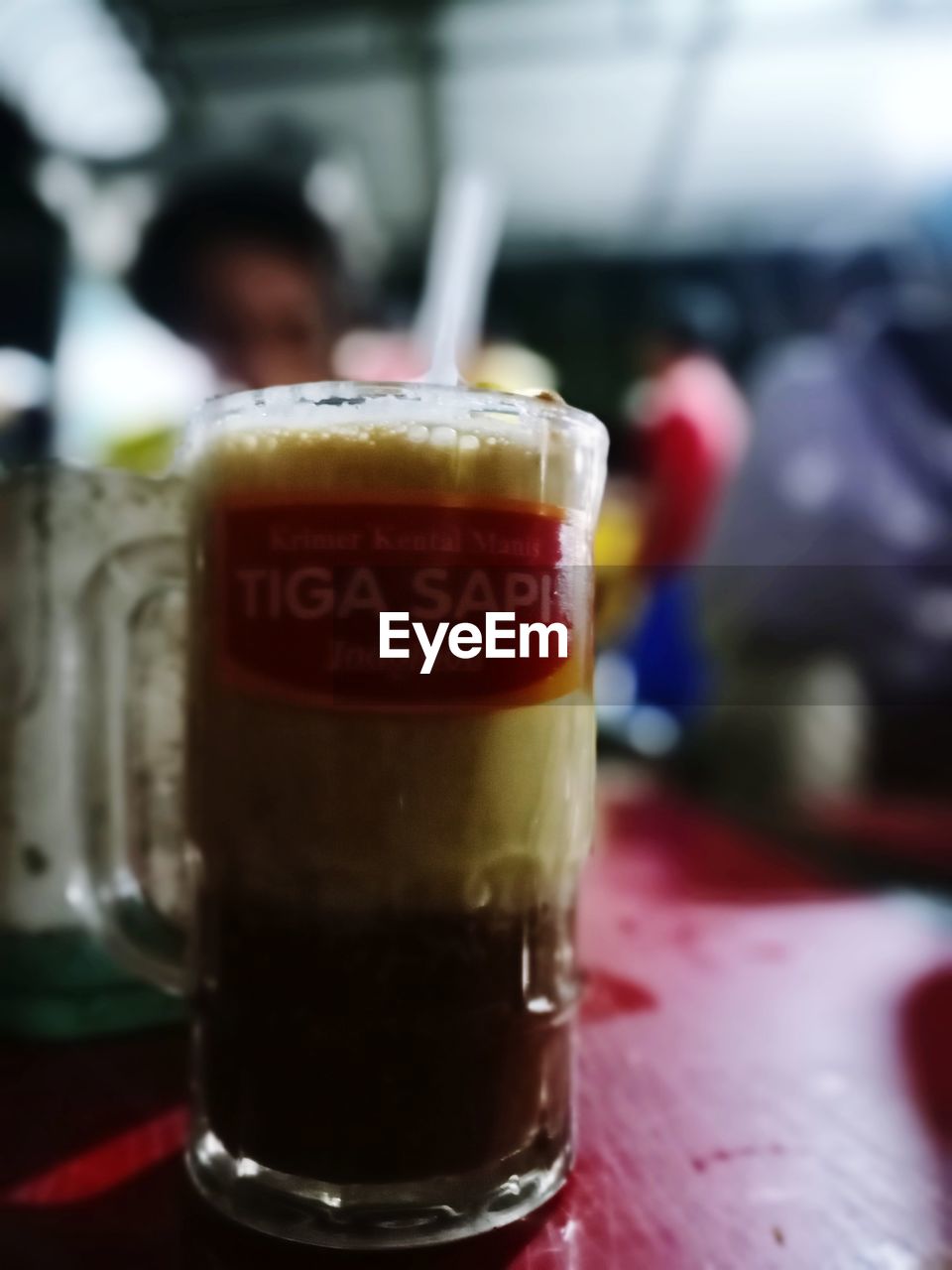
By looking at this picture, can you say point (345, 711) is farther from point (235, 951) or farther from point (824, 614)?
point (824, 614)

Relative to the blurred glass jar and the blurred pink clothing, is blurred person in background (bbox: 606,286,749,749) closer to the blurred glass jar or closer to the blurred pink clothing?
the blurred pink clothing

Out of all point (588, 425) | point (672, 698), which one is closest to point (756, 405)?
point (672, 698)

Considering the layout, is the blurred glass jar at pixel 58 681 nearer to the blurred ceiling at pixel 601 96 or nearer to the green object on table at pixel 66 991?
the green object on table at pixel 66 991

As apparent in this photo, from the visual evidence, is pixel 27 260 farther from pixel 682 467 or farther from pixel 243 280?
pixel 682 467

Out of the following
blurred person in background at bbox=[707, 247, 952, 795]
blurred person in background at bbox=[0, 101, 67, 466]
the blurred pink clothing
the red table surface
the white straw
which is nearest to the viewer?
the red table surface

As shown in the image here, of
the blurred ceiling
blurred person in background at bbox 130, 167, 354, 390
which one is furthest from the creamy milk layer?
the blurred ceiling

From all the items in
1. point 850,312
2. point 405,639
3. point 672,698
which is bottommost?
point 672,698

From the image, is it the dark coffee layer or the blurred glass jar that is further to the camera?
the blurred glass jar
